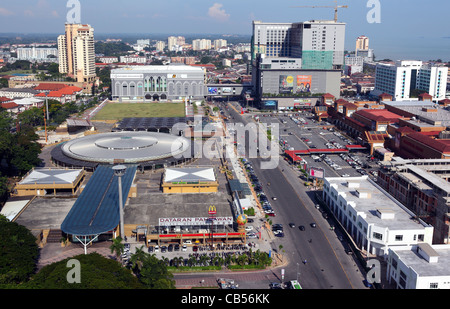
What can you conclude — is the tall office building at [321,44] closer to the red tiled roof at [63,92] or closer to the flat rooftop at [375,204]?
the red tiled roof at [63,92]

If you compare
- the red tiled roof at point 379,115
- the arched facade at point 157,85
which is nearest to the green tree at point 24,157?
the red tiled roof at point 379,115

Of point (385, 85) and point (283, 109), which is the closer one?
point (283, 109)

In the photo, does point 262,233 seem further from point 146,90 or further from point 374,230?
point 146,90

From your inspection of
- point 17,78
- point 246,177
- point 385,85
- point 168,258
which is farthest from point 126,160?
point 17,78

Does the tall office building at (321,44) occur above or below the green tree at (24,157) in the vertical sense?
above
